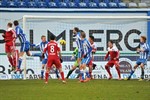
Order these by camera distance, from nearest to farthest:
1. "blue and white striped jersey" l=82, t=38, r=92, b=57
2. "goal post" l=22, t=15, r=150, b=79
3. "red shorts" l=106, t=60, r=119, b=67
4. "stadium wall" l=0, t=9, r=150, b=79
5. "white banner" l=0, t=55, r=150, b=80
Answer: "blue and white striped jersey" l=82, t=38, r=92, b=57 → "red shorts" l=106, t=60, r=119, b=67 → "white banner" l=0, t=55, r=150, b=80 → "stadium wall" l=0, t=9, r=150, b=79 → "goal post" l=22, t=15, r=150, b=79

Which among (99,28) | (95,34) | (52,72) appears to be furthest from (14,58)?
(99,28)

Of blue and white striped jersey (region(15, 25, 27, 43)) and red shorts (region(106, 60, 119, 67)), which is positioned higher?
blue and white striped jersey (region(15, 25, 27, 43))

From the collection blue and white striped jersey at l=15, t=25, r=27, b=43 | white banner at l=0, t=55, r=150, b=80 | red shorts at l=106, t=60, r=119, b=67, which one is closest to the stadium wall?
white banner at l=0, t=55, r=150, b=80

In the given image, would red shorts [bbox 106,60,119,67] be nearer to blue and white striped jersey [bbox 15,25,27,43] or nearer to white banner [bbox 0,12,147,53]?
white banner [bbox 0,12,147,53]

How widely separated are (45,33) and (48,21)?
2.11 feet

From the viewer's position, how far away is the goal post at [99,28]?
25.8 meters

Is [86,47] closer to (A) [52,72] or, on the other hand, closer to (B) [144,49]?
(B) [144,49]

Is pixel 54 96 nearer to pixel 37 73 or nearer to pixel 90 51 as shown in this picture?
pixel 90 51

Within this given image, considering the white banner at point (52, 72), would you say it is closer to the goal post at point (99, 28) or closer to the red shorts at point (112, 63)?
A: the goal post at point (99, 28)

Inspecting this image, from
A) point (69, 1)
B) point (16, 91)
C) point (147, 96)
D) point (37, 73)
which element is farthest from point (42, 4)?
point (147, 96)

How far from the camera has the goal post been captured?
25.8 m

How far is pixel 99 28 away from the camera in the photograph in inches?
1033

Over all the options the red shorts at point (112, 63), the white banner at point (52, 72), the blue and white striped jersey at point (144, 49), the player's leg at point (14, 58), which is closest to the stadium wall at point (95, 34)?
the white banner at point (52, 72)

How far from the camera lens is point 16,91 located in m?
16.1
